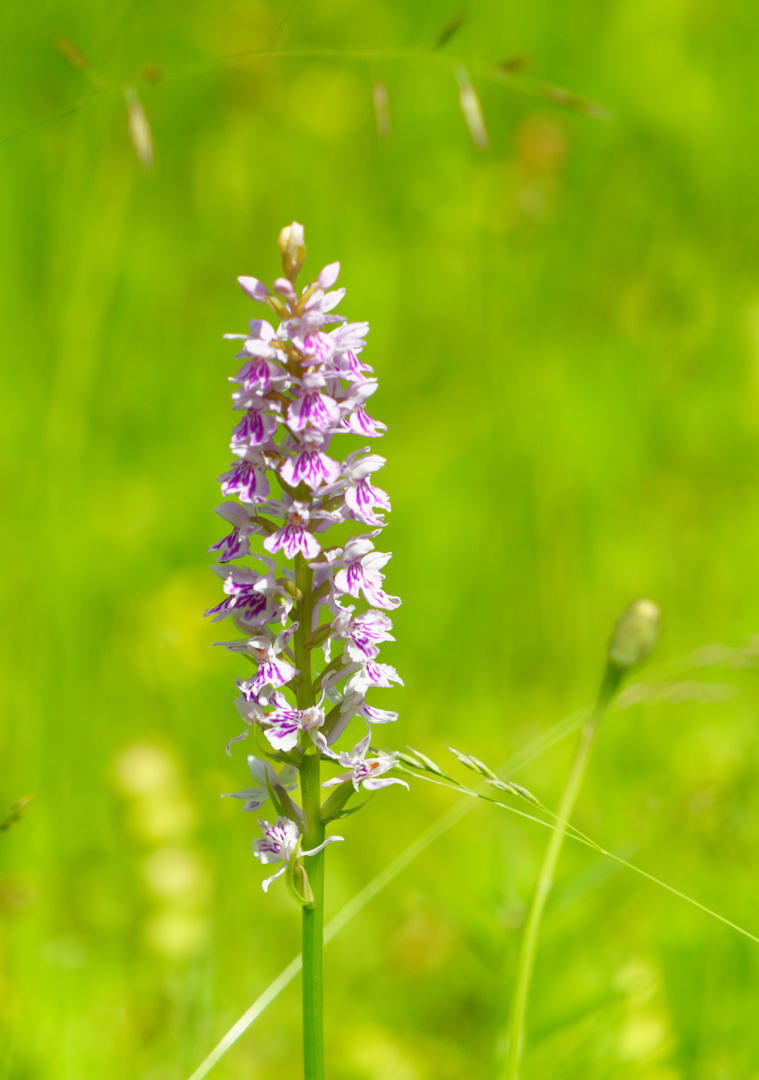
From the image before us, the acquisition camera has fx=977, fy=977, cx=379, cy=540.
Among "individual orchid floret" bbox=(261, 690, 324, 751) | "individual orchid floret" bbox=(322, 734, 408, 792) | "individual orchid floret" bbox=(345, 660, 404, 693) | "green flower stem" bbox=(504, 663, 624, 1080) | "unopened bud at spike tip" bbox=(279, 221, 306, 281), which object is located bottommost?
"green flower stem" bbox=(504, 663, 624, 1080)

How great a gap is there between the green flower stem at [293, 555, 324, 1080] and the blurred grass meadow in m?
0.60

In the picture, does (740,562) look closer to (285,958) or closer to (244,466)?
(285,958)

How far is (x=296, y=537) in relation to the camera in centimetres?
104

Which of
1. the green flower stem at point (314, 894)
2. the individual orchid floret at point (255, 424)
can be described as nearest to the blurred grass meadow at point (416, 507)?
the green flower stem at point (314, 894)

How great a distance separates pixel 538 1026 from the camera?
1.86m

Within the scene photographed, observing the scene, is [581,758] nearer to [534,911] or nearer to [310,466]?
[534,911]

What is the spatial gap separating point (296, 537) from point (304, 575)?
0.06 metres

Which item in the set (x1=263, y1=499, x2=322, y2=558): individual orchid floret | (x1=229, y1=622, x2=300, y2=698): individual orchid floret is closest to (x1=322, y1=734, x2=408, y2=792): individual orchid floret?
(x1=229, y1=622, x2=300, y2=698): individual orchid floret

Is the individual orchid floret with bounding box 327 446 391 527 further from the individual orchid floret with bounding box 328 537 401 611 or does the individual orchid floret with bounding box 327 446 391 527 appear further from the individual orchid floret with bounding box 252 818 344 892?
the individual orchid floret with bounding box 252 818 344 892

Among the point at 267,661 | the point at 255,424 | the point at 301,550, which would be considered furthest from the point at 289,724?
the point at 255,424

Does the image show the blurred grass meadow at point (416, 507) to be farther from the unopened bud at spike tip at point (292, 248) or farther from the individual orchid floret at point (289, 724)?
the unopened bud at spike tip at point (292, 248)

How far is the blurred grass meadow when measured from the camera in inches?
84.9

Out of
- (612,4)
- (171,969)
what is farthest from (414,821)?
(612,4)

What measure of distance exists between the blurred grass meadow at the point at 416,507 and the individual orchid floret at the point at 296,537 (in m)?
0.65
